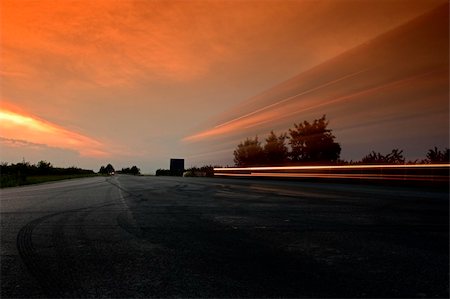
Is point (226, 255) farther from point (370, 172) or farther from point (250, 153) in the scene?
point (250, 153)

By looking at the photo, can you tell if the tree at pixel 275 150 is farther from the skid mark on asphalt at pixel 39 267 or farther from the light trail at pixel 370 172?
the skid mark on asphalt at pixel 39 267

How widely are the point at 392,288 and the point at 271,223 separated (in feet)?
12.7

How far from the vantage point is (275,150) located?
7056cm

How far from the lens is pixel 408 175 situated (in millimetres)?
21844

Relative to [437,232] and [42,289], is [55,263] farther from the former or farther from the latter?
[437,232]

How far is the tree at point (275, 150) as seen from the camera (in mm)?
68269

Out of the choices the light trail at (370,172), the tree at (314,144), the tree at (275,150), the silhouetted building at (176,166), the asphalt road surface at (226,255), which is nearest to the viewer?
the asphalt road surface at (226,255)

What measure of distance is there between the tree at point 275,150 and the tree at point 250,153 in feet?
5.30

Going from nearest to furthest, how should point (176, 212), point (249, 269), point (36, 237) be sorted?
point (249, 269), point (36, 237), point (176, 212)

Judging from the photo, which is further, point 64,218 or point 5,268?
point 64,218

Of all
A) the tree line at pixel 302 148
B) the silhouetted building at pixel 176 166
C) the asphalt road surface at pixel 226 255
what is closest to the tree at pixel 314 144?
the tree line at pixel 302 148

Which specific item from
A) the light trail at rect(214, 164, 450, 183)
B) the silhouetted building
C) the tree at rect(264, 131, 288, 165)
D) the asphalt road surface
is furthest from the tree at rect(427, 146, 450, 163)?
the silhouetted building

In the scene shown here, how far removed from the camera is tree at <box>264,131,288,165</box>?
224 feet

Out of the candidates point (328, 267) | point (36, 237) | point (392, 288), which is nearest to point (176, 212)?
point (36, 237)
